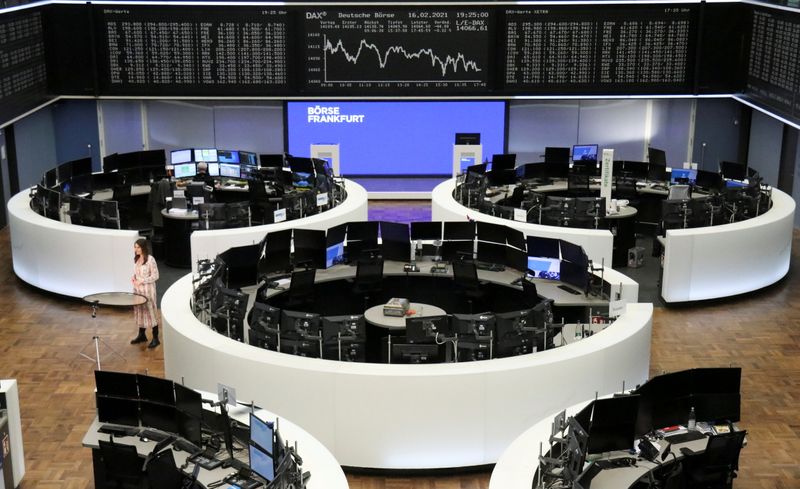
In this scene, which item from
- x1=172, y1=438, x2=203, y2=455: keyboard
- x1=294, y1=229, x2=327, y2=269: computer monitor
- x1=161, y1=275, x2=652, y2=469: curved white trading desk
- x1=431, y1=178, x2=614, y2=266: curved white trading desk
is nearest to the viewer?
x1=172, y1=438, x2=203, y2=455: keyboard

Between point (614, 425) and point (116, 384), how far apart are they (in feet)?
12.7

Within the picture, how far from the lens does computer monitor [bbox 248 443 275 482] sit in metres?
7.38

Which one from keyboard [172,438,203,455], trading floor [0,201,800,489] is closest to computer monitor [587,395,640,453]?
trading floor [0,201,800,489]

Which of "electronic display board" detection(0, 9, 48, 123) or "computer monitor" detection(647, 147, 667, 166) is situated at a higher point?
"electronic display board" detection(0, 9, 48, 123)

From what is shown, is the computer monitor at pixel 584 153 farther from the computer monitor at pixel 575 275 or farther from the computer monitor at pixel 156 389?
the computer monitor at pixel 156 389

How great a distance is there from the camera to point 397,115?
61.9 ft

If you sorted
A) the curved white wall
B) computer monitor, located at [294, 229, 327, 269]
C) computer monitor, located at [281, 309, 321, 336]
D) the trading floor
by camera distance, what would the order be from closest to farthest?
the trading floor < computer monitor, located at [281, 309, 321, 336] < computer monitor, located at [294, 229, 327, 269] < the curved white wall

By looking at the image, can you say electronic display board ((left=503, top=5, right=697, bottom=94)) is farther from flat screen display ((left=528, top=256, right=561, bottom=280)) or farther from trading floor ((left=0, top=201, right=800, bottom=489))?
flat screen display ((left=528, top=256, right=561, bottom=280))

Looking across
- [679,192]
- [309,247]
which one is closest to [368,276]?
[309,247]

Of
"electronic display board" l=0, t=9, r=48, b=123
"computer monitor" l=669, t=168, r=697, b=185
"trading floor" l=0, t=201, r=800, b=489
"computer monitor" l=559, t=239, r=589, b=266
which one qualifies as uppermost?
"electronic display board" l=0, t=9, r=48, b=123

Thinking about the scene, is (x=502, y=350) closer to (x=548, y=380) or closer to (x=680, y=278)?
(x=548, y=380)

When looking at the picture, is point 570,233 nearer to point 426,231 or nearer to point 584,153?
point 426,231

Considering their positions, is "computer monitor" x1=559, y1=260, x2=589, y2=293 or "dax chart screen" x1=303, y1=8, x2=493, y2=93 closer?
"computer monitor" x1=559, y1=260, x2=589, y2=293

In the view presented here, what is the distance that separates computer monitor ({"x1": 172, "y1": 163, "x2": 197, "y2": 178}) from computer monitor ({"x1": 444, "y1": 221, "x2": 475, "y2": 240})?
577cm
